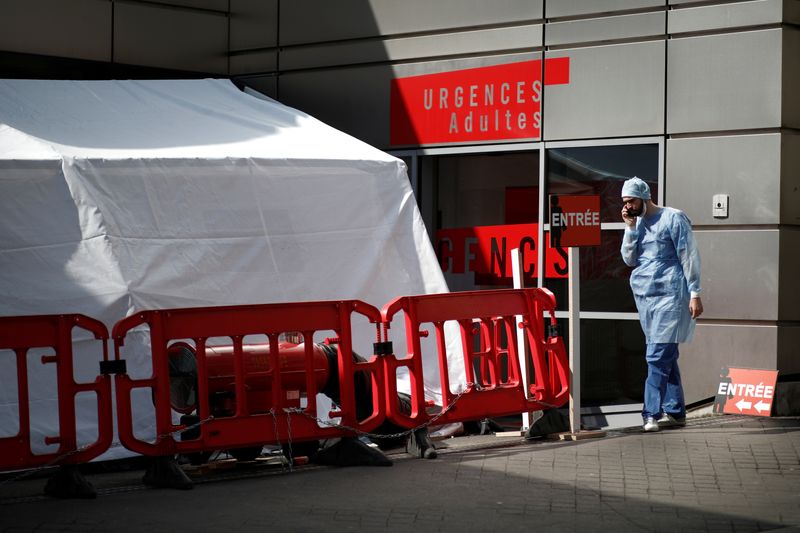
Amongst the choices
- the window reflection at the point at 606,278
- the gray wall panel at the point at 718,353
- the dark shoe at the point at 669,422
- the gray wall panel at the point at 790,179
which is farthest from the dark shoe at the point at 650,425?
the gray wall panel at the point at 790,179

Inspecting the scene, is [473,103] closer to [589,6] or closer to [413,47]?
[413,47]

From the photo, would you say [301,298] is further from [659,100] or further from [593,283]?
[659,100]

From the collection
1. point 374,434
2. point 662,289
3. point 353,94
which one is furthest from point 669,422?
point 353,94

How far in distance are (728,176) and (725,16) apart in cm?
147

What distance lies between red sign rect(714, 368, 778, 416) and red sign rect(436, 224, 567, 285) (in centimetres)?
205

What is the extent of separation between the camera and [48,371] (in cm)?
946

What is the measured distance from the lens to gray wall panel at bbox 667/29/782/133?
1106cm

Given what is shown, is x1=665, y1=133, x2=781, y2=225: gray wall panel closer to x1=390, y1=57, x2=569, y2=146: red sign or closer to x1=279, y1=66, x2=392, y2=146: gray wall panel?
x1=390, y1=57, x2=569, y2=146: red sign

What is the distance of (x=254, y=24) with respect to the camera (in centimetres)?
1434

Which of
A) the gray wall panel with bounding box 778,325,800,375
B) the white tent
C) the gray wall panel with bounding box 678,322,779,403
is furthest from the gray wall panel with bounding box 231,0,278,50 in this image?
the gray wall panel with bounding box 778,325,800,375

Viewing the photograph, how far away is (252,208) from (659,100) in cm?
400

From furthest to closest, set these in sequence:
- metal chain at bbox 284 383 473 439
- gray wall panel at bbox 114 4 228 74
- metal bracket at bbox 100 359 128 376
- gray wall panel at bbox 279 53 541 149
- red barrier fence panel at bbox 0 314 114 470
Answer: gray wall panel at bbox 114 4 228 74 < gray wall panel at bbox 279 53 541 149 < metal chain at bbox 284 383 473 439 < metal bracket at bbox 100 359 128 376 < red barrier fence panel at bbox 0 314 114 470

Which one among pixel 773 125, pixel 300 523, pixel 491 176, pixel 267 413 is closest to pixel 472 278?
pixel 491 176

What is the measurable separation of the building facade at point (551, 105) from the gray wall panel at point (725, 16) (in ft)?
0.06
